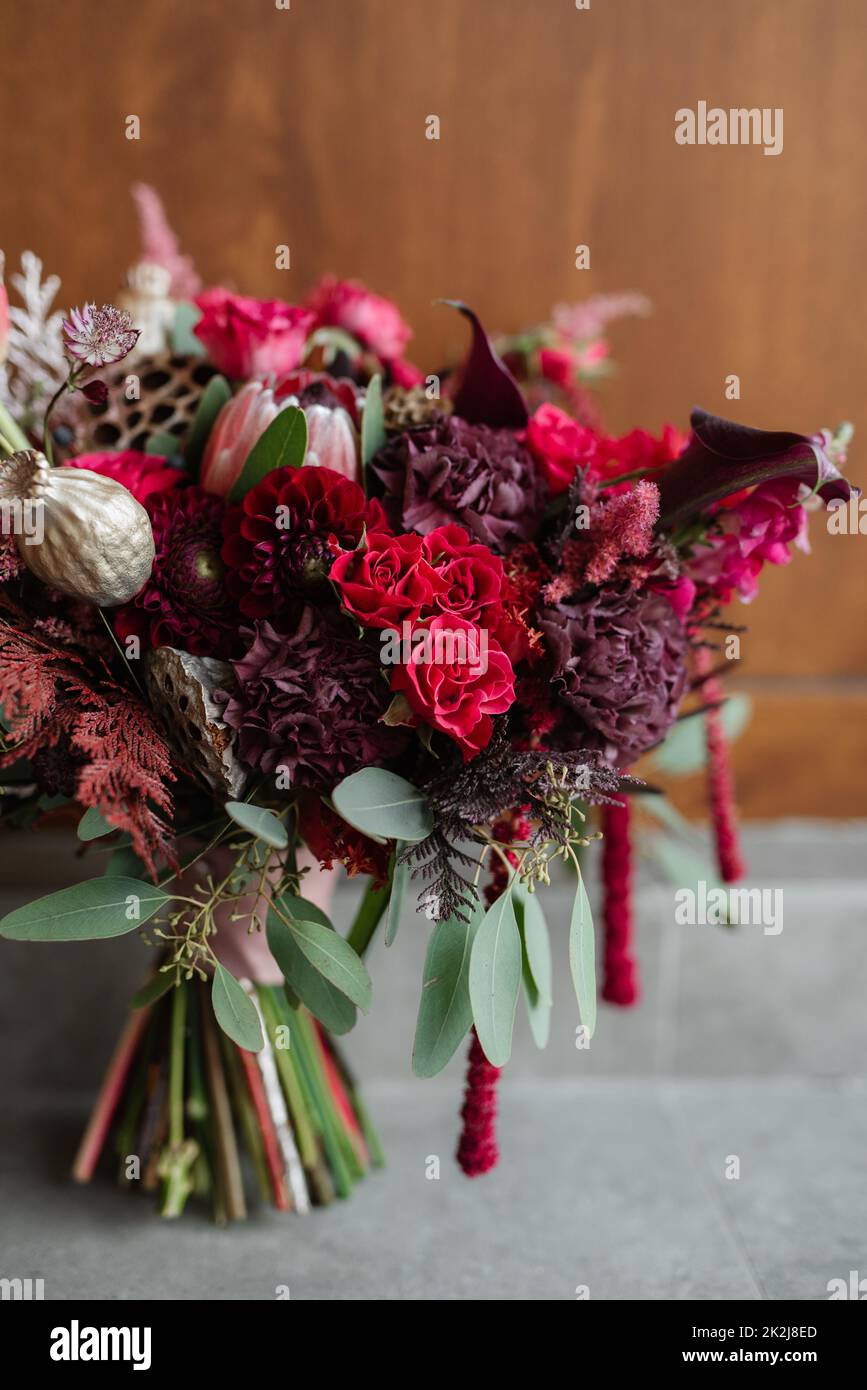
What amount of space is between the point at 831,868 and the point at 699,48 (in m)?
0.86

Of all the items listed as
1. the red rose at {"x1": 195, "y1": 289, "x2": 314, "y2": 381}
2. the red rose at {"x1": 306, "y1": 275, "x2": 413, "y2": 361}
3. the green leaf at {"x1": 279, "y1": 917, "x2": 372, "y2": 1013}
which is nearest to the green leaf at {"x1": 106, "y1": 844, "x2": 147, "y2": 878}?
the green leaf at {"x1": 279, "y1": 917, "x2": 372, "y2": 1013}

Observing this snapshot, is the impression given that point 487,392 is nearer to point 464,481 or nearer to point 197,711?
point 464,481

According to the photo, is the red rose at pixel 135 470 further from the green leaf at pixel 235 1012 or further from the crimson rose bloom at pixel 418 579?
the green leaf at pixel 235 1012

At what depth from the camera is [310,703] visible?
23.2 inches

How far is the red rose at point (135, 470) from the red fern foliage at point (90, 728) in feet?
0.34

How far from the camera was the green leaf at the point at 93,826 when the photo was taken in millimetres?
595

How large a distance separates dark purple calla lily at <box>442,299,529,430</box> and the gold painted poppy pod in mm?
276

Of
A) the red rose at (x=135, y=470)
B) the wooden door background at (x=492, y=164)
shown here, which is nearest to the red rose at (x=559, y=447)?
the red rose at (x=135, y=470)

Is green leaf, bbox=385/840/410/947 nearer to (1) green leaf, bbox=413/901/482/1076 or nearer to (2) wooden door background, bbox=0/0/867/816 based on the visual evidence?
(1) green leaf, bbox=413/901/482/1076

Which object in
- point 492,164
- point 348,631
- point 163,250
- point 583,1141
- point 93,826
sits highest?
point 492,164

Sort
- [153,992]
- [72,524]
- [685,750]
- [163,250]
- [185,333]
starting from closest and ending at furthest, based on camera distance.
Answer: [72,524], [153,992], [185,333], [163,250], [685,750]

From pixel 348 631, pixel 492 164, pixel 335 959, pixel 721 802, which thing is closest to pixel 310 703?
pixel 348 631

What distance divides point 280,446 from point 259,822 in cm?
23

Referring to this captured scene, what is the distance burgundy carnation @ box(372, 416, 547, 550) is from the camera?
0.64m
